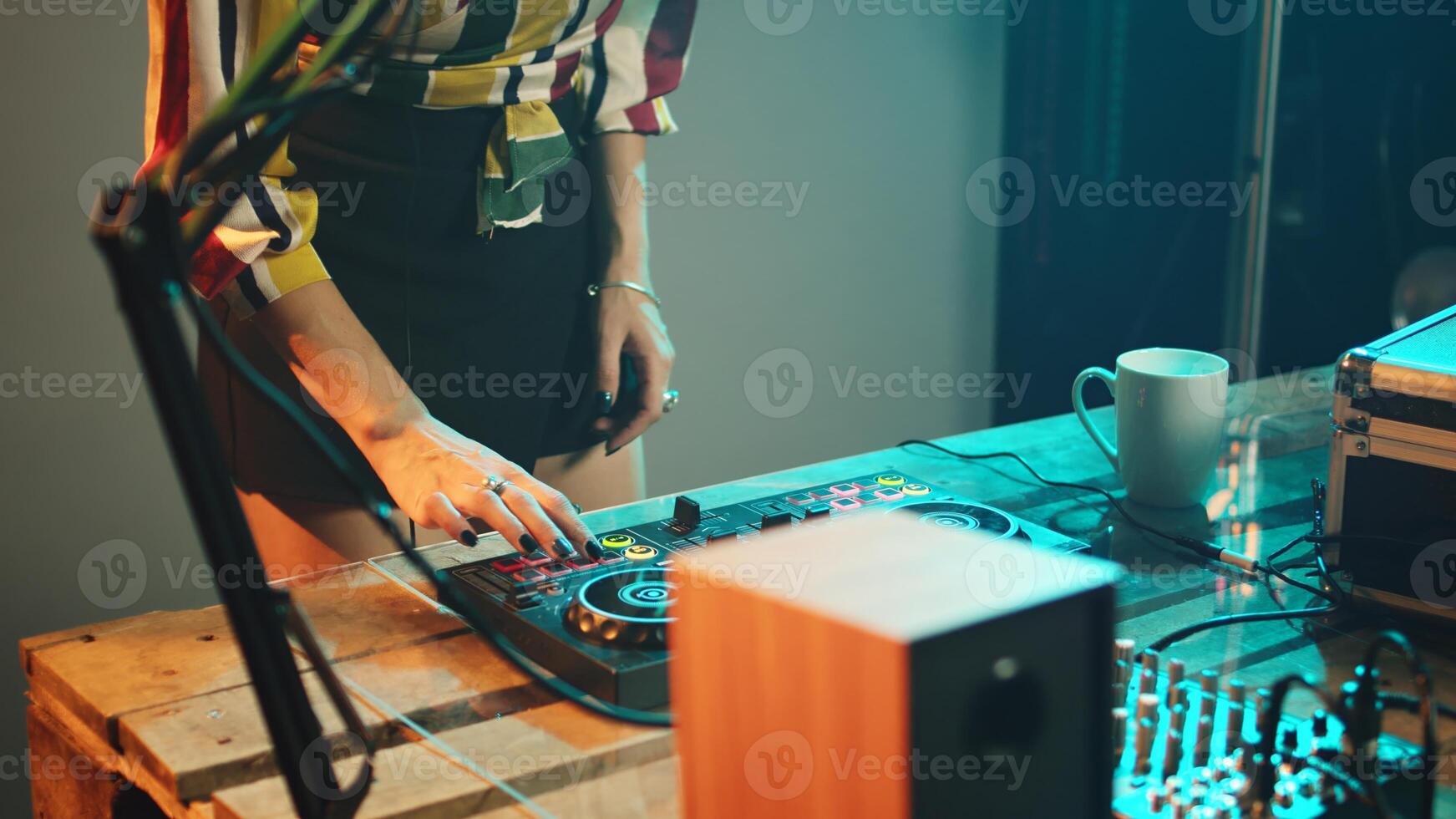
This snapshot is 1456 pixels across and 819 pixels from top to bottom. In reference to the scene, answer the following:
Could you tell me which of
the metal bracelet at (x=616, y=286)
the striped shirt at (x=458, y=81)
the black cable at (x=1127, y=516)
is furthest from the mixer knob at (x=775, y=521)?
the metal bracelet at (x=616, y=286)

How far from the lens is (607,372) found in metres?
1.56

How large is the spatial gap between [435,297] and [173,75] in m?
0.42

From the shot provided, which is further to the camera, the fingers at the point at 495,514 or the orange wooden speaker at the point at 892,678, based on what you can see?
the fingers at the point at 495,514

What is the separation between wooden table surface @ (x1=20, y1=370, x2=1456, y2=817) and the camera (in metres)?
0.76

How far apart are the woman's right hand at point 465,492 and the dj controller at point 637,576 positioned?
0.02 meters

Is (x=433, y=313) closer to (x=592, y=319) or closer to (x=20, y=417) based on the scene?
(x=592, y=319)

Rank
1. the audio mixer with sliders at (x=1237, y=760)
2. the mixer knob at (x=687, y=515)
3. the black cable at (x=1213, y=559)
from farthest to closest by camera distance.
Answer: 1. the mixer knob at (x=687, y=515)
2. the black cable at (x=1213, y=559)
3. the audio mixer with sliders at (x=1237, y=760)

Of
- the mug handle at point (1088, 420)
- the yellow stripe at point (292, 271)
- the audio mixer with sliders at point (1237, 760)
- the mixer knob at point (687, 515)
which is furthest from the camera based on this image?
the mug handle at point (1088, 420)

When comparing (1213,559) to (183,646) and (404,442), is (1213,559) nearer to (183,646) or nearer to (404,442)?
(404,442)

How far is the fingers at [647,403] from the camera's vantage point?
62.3 inches

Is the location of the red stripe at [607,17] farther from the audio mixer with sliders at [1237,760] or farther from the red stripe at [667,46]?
the audio mixer with sliders at [1237,760]

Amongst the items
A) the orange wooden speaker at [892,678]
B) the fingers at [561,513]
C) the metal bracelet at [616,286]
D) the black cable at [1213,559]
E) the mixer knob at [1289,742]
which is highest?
the metal bracelet at [616,286]

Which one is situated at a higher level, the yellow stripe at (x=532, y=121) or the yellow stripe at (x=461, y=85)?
the yellow stripe at (x=461, y=85)

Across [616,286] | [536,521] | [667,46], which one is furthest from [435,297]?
[536,521]
